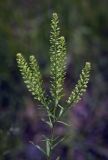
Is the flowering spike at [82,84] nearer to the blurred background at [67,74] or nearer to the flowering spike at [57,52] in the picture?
the flowering spike at [57,52]

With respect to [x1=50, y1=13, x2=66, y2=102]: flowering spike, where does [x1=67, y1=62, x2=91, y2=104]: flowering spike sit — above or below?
below

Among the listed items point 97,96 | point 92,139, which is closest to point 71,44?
point 97,96

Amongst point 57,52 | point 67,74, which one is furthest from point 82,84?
point 67,74

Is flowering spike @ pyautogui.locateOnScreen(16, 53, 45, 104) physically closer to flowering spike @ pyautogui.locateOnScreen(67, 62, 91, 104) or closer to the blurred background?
flowering spike @ pyautogui.locateOnScreen(67, 62, 91, 104)

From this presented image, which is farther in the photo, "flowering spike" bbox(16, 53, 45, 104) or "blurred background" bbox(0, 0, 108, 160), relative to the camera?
"blurred background" bbox(0, 0, 108, 160)

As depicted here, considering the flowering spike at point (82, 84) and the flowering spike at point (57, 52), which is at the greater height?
the flowering spike at point (57, 52)

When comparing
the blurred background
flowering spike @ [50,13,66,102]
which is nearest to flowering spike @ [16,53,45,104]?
flowering spike @ [50,13,66,102]

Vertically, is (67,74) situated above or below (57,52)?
below

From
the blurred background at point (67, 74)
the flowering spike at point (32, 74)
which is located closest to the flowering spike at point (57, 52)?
the flowering spike at point (32, 74)

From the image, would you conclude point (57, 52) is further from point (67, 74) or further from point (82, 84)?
point (67, 74)
